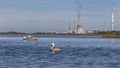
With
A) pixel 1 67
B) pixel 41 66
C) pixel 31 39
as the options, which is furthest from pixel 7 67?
pixel 31 39

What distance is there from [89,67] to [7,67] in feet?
29.0

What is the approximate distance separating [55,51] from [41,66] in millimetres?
33086

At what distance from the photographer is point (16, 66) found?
4744 cm

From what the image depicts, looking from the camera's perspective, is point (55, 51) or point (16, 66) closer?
point (16, 66)

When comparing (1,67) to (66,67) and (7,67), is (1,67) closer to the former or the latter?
(7,67)

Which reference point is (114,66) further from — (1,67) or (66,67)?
(1,67)

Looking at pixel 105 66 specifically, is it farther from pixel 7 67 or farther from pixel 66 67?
pixel 7 67

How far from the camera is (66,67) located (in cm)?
4659

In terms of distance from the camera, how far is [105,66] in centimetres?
4788

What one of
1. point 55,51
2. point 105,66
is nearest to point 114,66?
point 105,66

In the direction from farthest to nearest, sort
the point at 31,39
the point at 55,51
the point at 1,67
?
1. the point at 31,39
2. the point at 55,51
3. the point at 1,67

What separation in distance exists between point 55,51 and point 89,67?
112ft

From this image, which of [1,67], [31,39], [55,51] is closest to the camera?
[1,67]

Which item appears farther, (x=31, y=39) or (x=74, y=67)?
(x=31, y=39)
